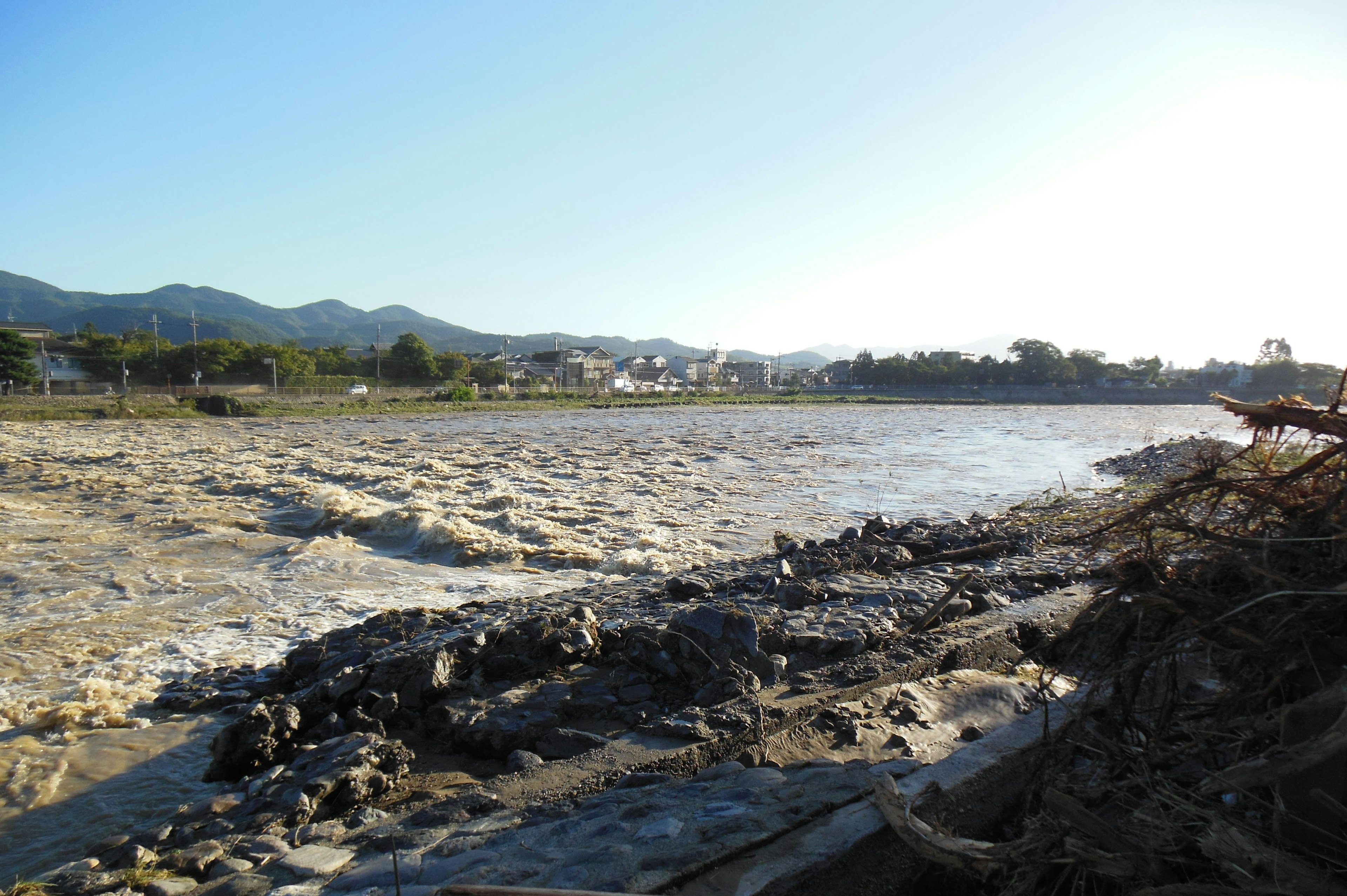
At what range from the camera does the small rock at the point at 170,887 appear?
8.75 feet

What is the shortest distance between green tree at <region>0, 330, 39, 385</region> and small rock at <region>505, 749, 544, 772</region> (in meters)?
69.2

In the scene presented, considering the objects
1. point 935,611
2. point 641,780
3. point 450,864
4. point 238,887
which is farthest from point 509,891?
point 935,611

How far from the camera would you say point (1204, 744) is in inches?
87.2

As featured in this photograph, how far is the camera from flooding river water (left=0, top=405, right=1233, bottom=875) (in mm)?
4621

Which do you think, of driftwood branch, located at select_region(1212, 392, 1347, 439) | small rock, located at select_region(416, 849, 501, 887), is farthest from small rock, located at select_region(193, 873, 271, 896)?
driftwood branch, located at select_region(1212, 392, 1347, 439)

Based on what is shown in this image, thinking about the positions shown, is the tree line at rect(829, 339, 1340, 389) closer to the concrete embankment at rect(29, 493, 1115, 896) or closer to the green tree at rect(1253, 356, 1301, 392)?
the green tree at rect(1253, 356, 1301, 392)

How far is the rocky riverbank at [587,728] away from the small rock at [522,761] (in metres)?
0.02

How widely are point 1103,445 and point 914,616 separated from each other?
32614 millimetres

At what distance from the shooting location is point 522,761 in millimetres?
3621

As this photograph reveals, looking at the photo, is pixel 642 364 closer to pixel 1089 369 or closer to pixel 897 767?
pixel 1089 369

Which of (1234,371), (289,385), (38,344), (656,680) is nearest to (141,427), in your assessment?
(289,385)

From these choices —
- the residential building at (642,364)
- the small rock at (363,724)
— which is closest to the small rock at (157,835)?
the small rock at (363,724)

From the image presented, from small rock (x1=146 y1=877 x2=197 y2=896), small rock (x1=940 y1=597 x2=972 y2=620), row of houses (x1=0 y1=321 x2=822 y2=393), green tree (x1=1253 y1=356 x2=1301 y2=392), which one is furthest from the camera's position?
green tree (x1=1253 y1=356 x2=1301 y2=392)

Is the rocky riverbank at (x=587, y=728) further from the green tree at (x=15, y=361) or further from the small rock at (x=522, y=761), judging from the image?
the green tree at (x=15, y=361)
